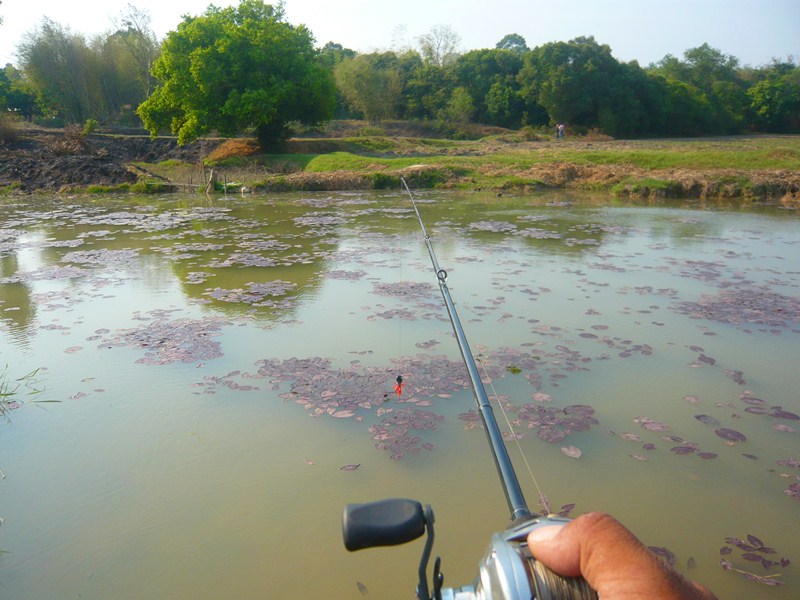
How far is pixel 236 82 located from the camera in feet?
88.6

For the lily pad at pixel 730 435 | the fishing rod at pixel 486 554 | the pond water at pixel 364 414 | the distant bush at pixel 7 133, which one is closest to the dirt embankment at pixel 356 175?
the distant bush at pixel 7 133

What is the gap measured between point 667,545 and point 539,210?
13.1 m

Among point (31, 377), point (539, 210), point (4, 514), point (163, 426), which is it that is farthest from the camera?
point (539, 210)

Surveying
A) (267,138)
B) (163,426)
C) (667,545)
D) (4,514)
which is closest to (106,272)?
(163,426)

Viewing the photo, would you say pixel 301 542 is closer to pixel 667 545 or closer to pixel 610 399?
pixel 667 545

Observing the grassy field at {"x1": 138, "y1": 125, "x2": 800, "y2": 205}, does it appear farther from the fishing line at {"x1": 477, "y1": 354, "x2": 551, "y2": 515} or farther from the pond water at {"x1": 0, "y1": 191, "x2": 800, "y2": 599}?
the fishing line at {"x1": 477, "y1": 354, "x2": 551, "y2": 515}

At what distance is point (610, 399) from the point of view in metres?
4.64

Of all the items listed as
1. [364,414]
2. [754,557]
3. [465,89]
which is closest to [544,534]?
[754,557]

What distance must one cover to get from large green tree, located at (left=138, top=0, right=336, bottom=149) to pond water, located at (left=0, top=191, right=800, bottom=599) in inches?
747

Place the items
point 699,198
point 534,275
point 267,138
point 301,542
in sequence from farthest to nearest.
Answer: point 267,138
point 699,198
point 534,275
point 301,542

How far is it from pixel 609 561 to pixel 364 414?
3.69m

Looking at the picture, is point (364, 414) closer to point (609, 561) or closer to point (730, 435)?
point (730, 435)

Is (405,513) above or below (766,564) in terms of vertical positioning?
above

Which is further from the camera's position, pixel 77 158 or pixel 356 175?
pixel 77 158
